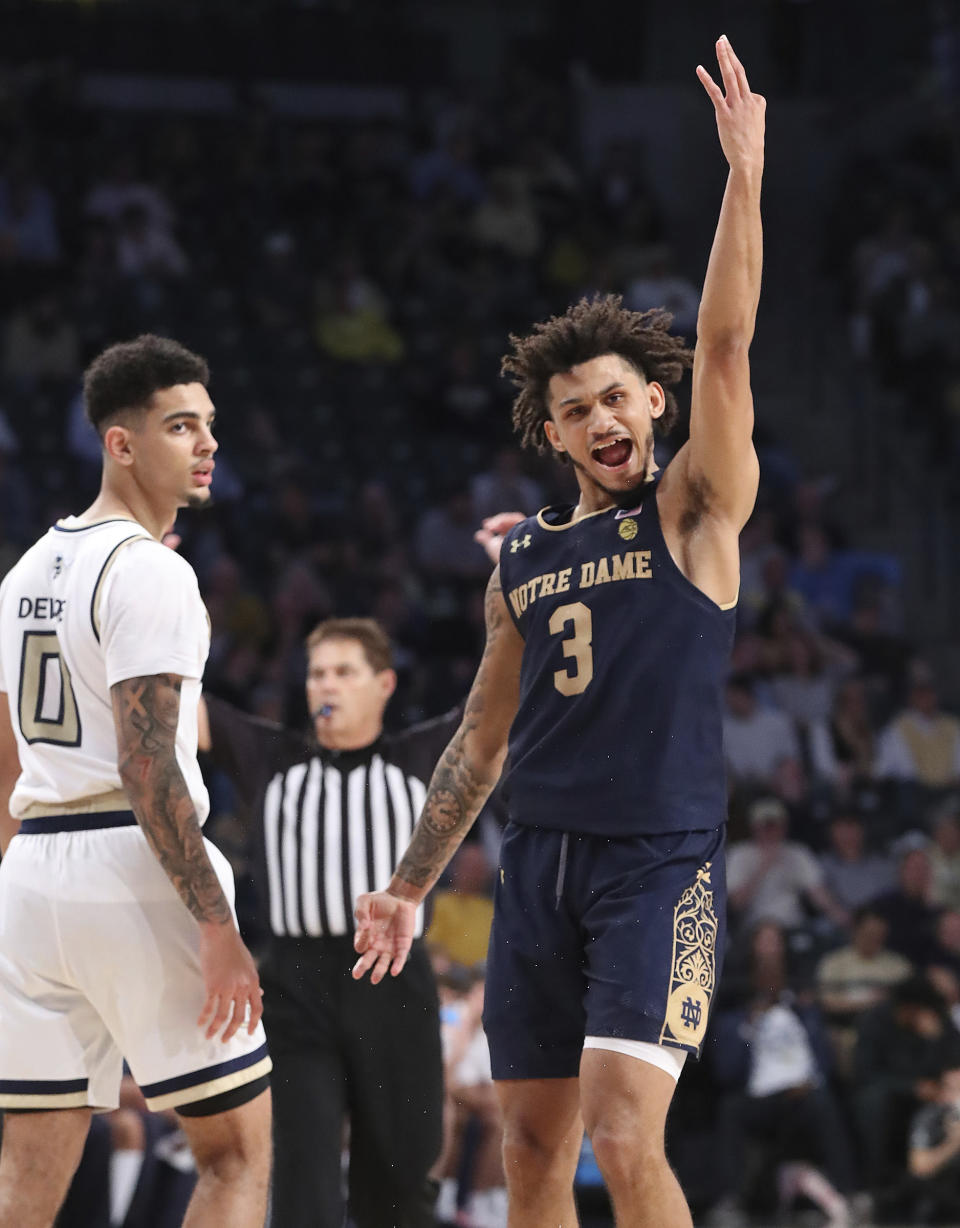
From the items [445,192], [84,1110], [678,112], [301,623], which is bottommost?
[84,1110]

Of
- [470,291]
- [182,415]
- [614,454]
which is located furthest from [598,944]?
[470,291]

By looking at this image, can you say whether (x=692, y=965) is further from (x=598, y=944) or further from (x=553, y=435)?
(x=553, y=435)

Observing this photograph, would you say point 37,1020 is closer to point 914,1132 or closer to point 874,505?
point 914,1132

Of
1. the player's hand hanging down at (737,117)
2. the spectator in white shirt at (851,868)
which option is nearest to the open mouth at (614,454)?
the player's hand hanging down at (737,117)

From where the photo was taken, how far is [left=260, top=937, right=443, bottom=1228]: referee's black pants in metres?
5.19

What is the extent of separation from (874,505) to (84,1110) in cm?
1201

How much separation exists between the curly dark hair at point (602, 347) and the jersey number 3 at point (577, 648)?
0.66 m

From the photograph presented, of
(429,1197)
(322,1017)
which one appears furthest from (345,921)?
(429,1197)

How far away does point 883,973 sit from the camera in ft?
31.8

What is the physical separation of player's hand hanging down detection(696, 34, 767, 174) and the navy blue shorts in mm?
1564

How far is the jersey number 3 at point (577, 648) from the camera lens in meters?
4.02

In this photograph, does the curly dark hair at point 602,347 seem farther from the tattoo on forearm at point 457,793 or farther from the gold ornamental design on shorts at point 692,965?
the gold ornamental design on shorts at point 692,965

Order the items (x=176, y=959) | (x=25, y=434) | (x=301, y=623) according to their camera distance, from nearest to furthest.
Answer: (x=176, y=959), (x=301, y=623), (x=25, y=434)

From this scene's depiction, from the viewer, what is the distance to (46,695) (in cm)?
402
